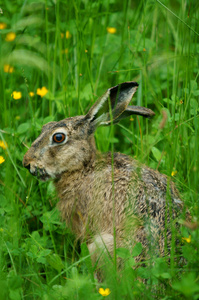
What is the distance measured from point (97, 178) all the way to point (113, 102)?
2.18 ft

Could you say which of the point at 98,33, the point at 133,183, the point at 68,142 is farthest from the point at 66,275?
the point at 98,33

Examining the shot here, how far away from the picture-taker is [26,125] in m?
4.65

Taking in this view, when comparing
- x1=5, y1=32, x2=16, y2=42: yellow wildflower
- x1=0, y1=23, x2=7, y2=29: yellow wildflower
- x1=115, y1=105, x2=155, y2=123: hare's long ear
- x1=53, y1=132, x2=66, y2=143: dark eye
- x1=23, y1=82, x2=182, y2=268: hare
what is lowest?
x1=23, y1=82, x2=182, y2=268: hare

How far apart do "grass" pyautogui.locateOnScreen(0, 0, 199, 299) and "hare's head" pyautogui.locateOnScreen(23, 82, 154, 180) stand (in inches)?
8.6

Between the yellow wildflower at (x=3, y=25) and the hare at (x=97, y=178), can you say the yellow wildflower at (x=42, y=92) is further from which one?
the yellow wildflower at (x=3, y=25)

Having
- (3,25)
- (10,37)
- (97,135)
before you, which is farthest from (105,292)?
(3,25)

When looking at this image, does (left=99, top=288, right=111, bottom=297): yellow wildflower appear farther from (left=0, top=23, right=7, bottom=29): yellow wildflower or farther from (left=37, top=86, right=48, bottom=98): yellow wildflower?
(left=0, top=23, right=7, bottom=29): yellow wildflower

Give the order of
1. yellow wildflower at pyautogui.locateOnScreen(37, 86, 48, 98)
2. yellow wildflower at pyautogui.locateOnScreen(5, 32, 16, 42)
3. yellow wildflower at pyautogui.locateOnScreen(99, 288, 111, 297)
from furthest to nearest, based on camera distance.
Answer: yellow wildflower at pyautogui.locateOnScreen(5, 32, 16, 42), yellow wildflower at pyautogui.locateOnScreen(37, 86, 48, 98), yellow wildflower at pyautogui.locateOnScreen(99, 288, 111, 297)

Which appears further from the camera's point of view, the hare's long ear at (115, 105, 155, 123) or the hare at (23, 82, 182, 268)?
the hare's long ear at (115, 105, 155, 123)

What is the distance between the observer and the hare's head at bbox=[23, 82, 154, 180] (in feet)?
13.5

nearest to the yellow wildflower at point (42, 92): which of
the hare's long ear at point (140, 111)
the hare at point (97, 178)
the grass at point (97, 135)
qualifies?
the grass at point (97, 135)

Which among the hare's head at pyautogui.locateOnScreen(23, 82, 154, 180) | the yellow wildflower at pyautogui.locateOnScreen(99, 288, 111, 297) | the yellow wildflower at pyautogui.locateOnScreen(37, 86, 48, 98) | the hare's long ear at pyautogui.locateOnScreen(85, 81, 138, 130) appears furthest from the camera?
the yellow wildflower at pyautogui.locateOnScreen(37, 86, 48, 98)

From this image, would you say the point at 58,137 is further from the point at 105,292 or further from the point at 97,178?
the point at 105,292

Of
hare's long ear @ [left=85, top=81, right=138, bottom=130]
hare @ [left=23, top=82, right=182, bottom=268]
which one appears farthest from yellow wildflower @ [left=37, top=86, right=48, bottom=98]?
hare's long ear @ [left=85, top=81, right=138, bottom=130]
